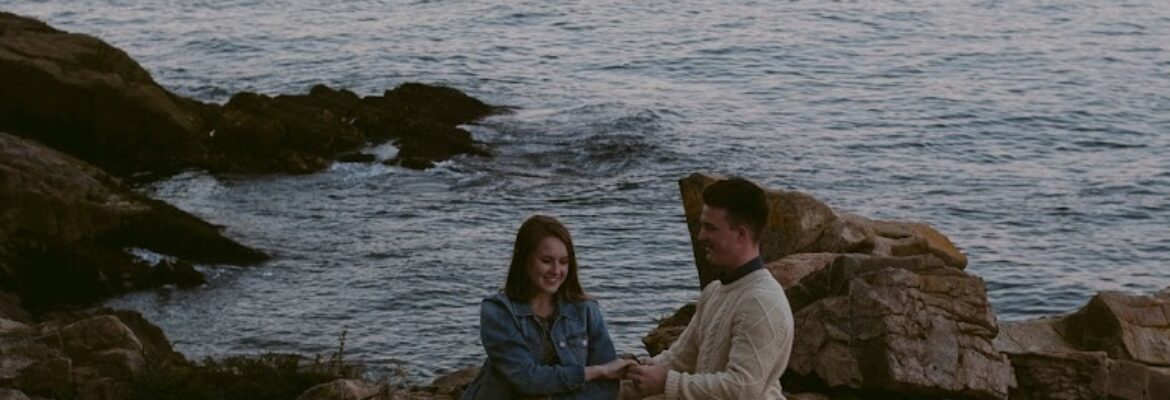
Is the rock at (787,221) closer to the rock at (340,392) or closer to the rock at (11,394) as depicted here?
the rock at (340,392)

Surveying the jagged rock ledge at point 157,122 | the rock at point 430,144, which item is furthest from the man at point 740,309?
the rock at point 430,144

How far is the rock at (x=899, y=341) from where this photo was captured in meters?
14.0

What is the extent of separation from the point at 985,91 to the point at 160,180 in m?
24.2

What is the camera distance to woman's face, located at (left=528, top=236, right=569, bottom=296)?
9.75 meters

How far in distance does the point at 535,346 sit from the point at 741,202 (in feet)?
5.12

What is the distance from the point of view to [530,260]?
9.84 meters

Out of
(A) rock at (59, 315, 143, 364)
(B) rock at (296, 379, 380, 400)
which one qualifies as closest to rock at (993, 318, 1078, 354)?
(B) rock at (296, 379, 380, 400)

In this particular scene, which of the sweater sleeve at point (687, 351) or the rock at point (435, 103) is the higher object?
the sweater sleeve at point (687, 351)

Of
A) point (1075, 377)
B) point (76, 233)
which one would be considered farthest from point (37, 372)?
point (76, 233)

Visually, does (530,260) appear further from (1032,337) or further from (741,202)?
(1032,337)

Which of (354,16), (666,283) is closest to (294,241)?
(666,283)

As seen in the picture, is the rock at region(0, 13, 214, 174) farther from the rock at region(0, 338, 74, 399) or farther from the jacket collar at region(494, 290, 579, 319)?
the jacket collar at region(494, 290, 579, 319)

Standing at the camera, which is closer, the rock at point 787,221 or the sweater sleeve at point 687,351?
the sweater sleeve at point 687,351

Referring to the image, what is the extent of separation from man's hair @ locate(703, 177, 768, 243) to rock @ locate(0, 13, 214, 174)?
2694 cm
